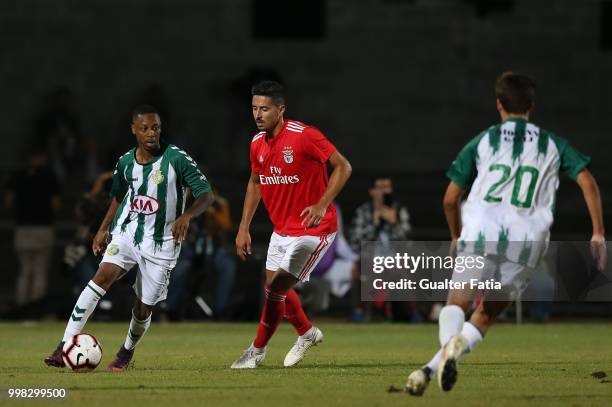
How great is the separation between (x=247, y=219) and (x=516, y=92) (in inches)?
123

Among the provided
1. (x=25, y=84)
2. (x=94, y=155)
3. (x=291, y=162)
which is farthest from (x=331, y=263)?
(x=25, y=84)

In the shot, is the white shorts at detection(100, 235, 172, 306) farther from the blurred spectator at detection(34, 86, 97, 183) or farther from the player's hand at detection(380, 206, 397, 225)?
the blurred spectator at detection(34, 86, 97, 183)

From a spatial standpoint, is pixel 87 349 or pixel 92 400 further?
pixel 87 349

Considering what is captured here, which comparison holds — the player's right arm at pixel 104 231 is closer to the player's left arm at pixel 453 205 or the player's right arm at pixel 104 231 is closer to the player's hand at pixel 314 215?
the player's hand at pixel 314 215

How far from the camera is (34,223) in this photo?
1909cm

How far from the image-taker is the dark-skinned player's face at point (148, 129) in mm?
10477

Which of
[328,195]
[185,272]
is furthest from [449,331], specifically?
[185,272]

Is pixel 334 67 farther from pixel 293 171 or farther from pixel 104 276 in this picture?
pixel 104 276

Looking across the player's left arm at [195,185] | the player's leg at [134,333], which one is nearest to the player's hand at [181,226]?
the player's left arm at [195,185]

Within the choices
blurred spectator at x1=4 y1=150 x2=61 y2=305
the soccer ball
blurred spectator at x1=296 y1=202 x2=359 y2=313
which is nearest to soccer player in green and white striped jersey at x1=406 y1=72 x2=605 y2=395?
the soccer ball

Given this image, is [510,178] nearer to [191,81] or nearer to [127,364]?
[127,364]

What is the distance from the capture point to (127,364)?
1059cm

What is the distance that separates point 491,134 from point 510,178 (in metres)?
0.30

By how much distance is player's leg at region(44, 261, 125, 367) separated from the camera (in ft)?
34.0
